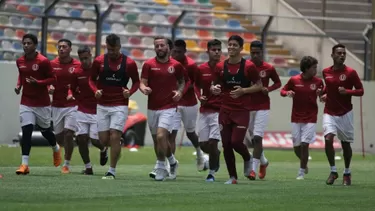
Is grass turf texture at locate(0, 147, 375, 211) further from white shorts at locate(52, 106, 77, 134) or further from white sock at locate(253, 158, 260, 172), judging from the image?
white shorts at locate(52, 106, 77, 134)

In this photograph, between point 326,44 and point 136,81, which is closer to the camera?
point 136,81

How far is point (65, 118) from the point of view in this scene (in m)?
21.3

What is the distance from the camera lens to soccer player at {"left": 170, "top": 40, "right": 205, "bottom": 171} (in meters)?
20.3

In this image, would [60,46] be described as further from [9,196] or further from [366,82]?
[366,82]

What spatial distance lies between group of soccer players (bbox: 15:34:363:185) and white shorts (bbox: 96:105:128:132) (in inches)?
0.7

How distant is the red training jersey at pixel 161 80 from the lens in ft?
61.1

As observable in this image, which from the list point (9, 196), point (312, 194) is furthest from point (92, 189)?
point (312, 194)

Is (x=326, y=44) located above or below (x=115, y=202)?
above

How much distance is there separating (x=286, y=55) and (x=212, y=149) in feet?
58.4

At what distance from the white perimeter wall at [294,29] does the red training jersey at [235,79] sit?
684 inches

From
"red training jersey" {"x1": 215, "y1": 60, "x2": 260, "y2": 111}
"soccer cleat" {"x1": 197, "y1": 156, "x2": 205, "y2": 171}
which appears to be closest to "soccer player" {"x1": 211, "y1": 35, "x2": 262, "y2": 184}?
"red training jersey" {"x1": 215, "y1": 60, "x2": 260, "y2": 111}

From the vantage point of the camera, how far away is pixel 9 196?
1380cm

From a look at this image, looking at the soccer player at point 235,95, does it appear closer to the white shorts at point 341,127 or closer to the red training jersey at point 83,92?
the white shorts at point 341,127

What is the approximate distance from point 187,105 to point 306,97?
236 centimetres
